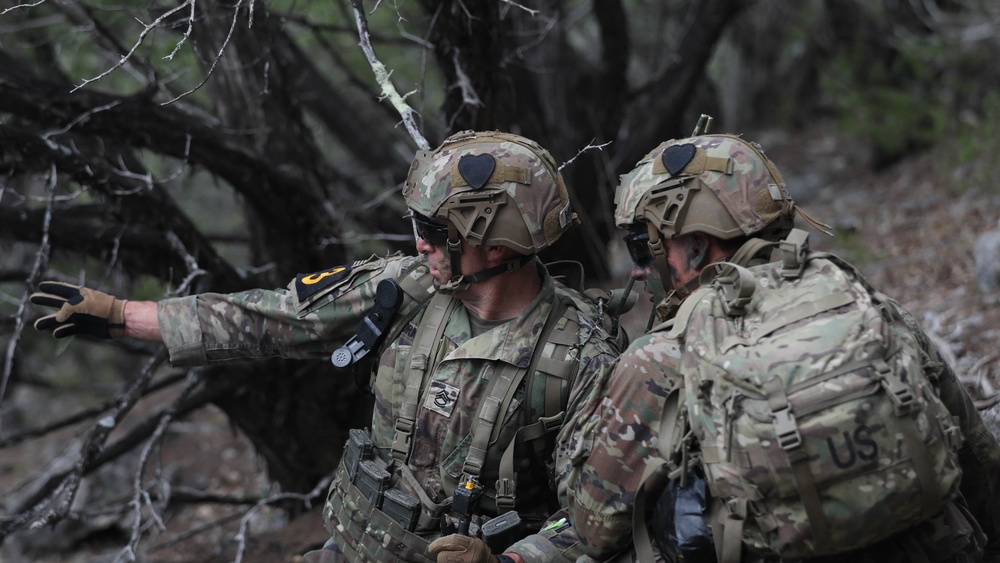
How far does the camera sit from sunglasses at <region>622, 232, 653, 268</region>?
3.16 meters

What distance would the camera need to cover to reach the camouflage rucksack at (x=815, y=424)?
226 cm

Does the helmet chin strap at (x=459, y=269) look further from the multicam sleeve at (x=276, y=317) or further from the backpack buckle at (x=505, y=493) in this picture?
the backpack buckle at (x=505, y=493)

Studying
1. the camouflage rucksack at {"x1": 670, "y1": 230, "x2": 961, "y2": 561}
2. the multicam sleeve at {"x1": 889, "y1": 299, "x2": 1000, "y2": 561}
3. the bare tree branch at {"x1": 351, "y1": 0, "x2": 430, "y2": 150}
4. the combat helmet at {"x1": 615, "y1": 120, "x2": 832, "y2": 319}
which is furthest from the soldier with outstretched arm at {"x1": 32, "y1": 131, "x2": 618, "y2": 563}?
the multicam sleeve at {"x1": 889, "y1": 299, "x2": 1000, "y2": 561}

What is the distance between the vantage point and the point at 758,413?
91.6 inches

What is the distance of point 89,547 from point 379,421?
5.69 meters

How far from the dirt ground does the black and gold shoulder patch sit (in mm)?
1921

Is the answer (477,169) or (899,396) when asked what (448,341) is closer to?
(477,169)

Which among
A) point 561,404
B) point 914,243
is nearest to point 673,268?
point 561,404

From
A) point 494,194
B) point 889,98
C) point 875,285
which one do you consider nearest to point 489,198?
point 494,194

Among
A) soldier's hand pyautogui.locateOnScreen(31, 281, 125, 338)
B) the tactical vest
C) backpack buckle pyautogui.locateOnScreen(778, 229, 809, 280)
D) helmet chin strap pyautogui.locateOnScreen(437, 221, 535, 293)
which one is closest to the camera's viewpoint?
backpack buckle pyautogui.locateOnScreen(778, 229, 809, 280)

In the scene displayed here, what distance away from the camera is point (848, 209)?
33.5ft

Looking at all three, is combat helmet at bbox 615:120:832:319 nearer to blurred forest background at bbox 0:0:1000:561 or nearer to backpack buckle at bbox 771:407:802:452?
blurred forest background at bbox 0:0:1000:561

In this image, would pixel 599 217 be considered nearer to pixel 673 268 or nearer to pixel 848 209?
pixel 848 209

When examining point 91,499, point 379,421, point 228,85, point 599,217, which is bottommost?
point 91,499
